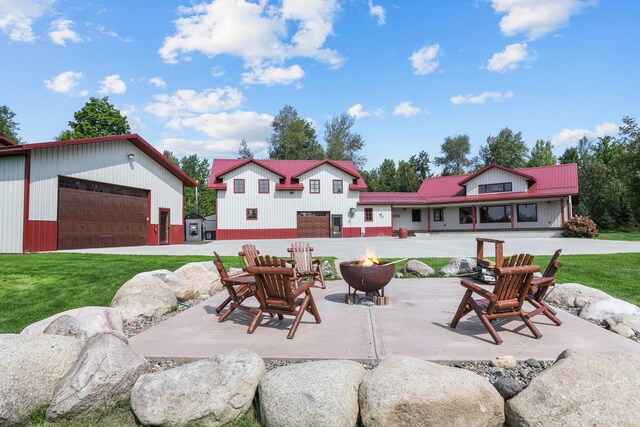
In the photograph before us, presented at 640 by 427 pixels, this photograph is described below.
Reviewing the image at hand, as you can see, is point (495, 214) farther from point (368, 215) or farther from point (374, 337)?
point (374, 337)

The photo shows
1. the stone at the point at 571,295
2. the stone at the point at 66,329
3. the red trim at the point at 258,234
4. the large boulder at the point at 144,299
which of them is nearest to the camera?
the stone at the point at 66,329

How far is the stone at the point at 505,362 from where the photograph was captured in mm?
3389

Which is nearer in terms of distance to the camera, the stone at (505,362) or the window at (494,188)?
the stone at (505,362)

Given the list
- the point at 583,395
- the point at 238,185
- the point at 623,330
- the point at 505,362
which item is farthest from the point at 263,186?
the point at 583,395

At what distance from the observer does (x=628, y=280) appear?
825 cm

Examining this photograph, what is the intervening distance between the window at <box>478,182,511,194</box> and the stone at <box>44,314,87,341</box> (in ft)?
103

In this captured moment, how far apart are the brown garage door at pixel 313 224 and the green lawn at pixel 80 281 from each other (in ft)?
60.2

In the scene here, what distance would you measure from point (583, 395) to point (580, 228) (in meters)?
27.7

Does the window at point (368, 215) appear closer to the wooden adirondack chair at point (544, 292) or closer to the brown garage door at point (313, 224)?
the brown garage door at point (313, 224)

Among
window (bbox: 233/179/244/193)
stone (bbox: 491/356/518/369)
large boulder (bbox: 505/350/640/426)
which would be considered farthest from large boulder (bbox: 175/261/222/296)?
window (bbox: 233/179/244/193)

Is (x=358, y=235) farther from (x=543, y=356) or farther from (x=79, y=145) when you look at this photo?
(x=543, y=356)

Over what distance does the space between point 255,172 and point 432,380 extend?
27717 mm

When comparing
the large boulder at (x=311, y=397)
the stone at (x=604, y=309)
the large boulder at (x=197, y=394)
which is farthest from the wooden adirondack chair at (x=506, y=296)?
the large boulder at (x=197, y=394)

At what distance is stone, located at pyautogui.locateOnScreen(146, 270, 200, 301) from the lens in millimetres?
6699
